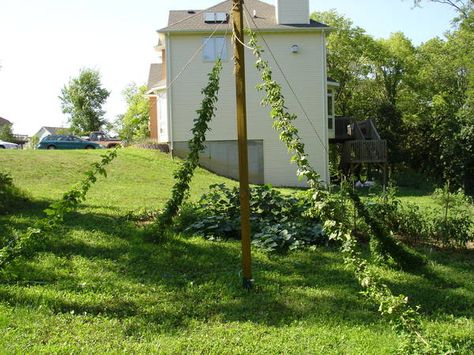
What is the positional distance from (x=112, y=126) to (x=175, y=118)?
138ft

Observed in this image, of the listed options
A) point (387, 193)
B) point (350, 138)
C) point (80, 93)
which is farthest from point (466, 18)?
point (80, 93)

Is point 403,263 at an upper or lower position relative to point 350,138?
lower

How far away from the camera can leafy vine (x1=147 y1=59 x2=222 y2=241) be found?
6961 millimetres

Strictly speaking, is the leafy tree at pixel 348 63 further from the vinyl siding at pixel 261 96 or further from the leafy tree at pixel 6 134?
the leafy tree at pixel 6 134

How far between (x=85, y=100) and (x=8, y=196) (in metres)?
52.2

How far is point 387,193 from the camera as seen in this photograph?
8.75m

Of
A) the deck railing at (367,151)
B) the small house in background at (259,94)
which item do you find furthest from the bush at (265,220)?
the deck railing at (367,151)

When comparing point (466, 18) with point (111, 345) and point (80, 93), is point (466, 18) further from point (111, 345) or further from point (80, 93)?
point (80, 93)

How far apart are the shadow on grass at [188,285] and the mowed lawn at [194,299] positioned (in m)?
0.01

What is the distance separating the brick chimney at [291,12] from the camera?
2427 centimetres

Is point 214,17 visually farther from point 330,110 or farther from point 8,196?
point 8,196

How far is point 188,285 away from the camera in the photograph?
6219mm

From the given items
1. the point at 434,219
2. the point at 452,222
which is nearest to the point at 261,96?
the point at 434,219

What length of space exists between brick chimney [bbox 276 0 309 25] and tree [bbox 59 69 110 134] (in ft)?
129
